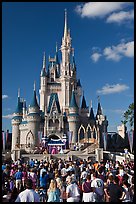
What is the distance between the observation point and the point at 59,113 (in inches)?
2378

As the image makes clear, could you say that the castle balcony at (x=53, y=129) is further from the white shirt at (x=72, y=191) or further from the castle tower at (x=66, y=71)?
the white shirt at (x=72, y=191)

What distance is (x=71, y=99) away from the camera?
6188 centimetres

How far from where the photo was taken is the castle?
57.2 metres

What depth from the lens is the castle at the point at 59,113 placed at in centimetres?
5725

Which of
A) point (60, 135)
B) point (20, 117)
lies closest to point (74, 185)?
point (60, 135)

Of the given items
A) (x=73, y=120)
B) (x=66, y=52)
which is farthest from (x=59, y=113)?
(x=66, y=52)

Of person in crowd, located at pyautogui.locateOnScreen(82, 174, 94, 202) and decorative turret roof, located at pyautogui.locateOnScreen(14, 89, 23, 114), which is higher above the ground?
decorative turret roof, located at pyautogui.locateOnScreen(14, 89, 23, 114)

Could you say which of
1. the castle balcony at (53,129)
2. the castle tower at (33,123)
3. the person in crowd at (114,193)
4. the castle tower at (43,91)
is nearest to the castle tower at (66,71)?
the castle tower at (43,91)

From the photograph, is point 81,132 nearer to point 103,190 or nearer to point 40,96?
point 40,96

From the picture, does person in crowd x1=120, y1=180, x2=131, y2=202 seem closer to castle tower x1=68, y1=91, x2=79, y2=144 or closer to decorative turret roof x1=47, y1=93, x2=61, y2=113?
castle tower x1=68, y1=91, x2=79, y2=144

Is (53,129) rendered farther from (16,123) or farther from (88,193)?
(88,193)

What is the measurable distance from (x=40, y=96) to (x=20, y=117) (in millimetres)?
6201

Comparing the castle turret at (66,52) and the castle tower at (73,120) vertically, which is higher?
the castle turret at (66,52)

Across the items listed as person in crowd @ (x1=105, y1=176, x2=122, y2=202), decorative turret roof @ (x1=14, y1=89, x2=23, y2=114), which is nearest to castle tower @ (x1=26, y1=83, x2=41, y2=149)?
decorative turret roof @ (x1=14, y1=89, x2=23, y2=114)
